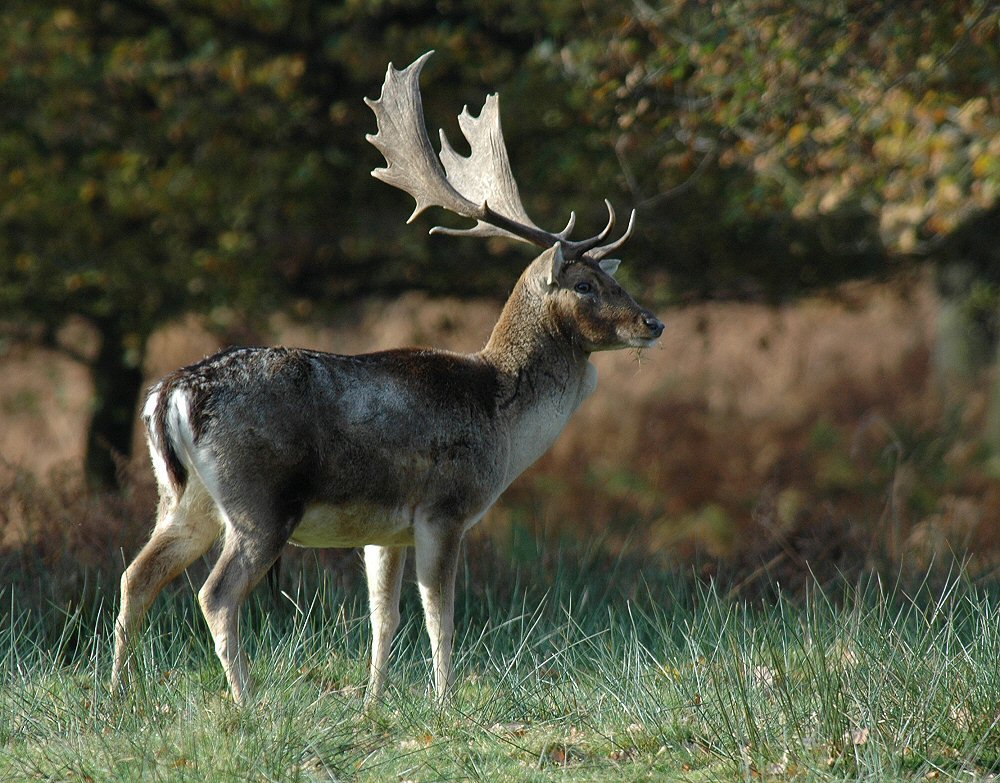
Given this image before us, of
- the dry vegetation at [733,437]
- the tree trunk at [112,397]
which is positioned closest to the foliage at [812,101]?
the dry vegetation at [733,437]

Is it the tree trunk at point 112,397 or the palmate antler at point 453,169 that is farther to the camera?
the tree trunk at point 112,397

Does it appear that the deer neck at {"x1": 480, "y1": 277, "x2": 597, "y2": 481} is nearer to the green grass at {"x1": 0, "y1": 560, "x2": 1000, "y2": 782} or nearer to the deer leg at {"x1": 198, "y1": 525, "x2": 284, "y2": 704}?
the green grass at {"x1": 0, "y1": 560, "x2": 1000, "y2": 782}

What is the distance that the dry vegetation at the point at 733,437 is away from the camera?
8.47 m

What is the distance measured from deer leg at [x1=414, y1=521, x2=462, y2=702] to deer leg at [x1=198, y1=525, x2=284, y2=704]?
0.66 m


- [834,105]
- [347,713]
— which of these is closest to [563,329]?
[347,713]

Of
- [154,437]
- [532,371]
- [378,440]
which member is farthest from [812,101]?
[154,437]

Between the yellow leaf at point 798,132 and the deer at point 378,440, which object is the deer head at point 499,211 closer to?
the deer at point 378,440

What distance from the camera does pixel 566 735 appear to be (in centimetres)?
503

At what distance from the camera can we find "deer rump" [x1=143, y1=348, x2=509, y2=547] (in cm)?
526

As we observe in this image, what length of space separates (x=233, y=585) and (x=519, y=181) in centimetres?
603

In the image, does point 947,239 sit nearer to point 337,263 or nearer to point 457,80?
point 457,80

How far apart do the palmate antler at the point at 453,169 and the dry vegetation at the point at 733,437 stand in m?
2.13

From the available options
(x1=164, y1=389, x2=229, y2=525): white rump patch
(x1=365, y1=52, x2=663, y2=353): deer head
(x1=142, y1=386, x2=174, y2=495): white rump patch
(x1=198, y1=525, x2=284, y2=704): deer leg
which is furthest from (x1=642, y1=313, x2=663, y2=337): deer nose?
(x1=142, y1=386, x2=174, y2=495): white rump patch

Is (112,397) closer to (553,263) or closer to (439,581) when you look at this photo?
(553,263)
